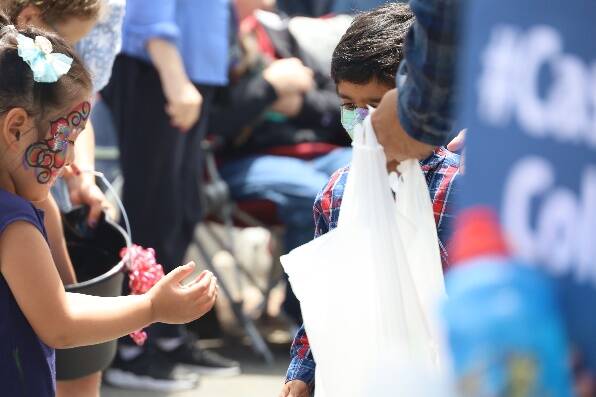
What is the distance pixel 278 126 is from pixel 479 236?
441 centimetres

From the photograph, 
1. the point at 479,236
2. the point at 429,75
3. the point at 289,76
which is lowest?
the point at 289,76

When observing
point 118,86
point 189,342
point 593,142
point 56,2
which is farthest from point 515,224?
point 189,342

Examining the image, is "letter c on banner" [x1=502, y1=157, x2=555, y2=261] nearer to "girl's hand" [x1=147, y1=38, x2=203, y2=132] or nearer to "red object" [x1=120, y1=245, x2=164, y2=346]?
A: "red object" [x1=120, y1=245, x2=164, y2=346]

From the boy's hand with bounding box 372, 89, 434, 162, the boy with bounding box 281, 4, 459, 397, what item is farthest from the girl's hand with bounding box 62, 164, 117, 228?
the boy's hand with bounding box 372, 89, 434, 162

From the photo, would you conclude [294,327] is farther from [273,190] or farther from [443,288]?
[443,288]

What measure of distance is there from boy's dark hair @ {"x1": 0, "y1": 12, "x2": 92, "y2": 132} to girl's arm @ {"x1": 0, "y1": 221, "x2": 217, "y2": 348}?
0.96 ft

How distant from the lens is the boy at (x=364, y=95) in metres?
2.65

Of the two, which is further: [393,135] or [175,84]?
[175,84]

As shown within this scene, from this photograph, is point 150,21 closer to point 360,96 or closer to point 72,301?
point 360,96

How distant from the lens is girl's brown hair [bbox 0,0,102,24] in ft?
10.6

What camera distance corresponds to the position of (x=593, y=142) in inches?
54.6

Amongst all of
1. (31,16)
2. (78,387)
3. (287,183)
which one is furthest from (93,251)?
(287,183)

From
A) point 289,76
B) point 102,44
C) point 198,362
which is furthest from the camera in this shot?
point 289,76

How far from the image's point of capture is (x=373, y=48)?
9.16 feet
